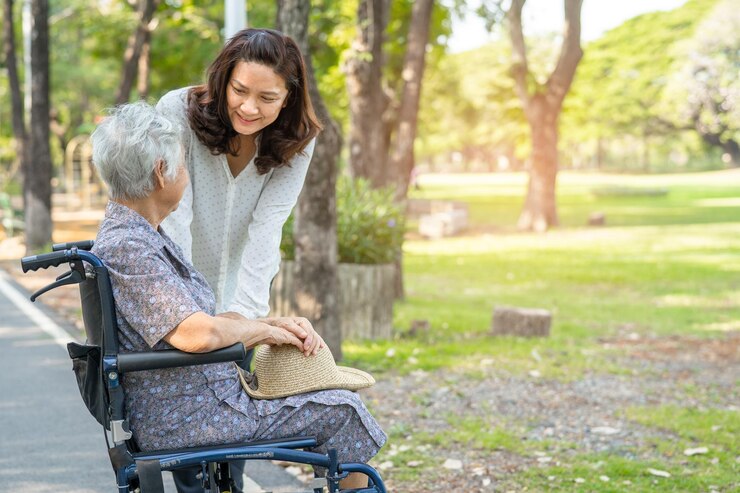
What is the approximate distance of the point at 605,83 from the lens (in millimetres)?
61969

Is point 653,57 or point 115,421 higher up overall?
point 653,57

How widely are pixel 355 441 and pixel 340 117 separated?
2928 cm

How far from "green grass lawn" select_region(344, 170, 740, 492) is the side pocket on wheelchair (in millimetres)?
2444

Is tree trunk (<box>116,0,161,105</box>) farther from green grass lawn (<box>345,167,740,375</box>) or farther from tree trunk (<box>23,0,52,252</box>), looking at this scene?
green grass lawn (<box>345,167,740,375</box>)

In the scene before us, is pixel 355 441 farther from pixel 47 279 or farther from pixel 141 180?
pixel 47 279

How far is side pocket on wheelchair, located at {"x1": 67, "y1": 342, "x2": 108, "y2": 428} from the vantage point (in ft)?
9.73

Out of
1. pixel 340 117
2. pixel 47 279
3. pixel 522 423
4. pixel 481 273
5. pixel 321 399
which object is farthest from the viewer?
pixel 340 117

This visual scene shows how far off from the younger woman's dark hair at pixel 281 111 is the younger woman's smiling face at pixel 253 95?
24 mm

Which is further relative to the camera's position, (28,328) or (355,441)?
(28,328)

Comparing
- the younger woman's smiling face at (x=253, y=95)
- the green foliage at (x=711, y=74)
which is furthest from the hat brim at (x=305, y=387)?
the green foliage at (x=711, y=74)

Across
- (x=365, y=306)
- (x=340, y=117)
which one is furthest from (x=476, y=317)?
(x=340, y=117)

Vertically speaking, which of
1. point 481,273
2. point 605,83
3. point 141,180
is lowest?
point 481,273

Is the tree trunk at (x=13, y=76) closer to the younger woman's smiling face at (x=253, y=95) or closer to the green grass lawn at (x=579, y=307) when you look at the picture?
the green grass lawn at (x=579, y=307)

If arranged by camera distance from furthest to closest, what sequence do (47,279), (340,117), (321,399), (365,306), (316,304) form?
(340,117) < (47,279) < (365,306) < (316,304) < (321,399)
